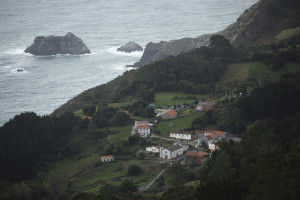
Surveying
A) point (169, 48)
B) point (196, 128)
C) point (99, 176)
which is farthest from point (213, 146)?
point (169, 48)

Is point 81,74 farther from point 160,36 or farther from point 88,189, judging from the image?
point 88,189

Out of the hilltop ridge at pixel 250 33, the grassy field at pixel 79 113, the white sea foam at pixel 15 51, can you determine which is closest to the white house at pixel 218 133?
the grassy field at pixel 79 113

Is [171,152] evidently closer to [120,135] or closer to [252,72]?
[120,135]

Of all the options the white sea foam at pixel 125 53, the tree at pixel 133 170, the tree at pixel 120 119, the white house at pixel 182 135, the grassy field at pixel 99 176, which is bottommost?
the grassy field at pixel 99 176

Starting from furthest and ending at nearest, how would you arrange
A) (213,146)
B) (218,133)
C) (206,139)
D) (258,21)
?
(258,21), (218,133), (206,139), (213,146)

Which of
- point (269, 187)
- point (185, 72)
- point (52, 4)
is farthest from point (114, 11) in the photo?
point (269, 187)

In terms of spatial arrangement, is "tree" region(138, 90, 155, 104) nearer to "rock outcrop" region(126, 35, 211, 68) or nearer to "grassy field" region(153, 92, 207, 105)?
"grassy field" region(153, 92, 207, 105)

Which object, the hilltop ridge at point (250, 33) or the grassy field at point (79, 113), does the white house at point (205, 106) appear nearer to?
the grassy field at point (79, 113)
